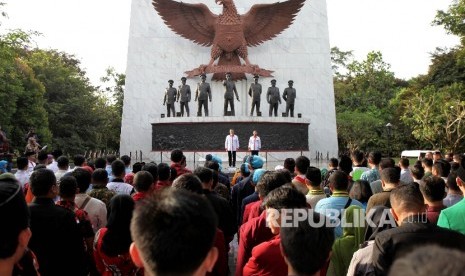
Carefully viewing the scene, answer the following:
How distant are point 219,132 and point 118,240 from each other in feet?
50.5

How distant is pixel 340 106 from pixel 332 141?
16008 millimetres

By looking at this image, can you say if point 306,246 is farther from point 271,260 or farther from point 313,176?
point 313,176

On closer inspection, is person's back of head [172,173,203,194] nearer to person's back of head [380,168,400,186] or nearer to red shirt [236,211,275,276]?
red shirt [236,211,275,276]

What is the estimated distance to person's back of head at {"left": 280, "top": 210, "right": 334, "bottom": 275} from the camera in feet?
6.33

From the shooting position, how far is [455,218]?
10.6ft

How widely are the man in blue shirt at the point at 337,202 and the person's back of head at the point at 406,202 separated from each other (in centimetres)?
67

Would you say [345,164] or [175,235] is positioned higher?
[345,164]

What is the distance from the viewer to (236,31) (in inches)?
824

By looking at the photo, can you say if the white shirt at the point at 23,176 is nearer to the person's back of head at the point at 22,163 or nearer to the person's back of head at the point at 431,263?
the person's back of head at the point at 22,163

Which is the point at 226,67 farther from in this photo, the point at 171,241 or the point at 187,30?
the point at 171,241

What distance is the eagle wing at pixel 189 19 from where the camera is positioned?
69.5 feet

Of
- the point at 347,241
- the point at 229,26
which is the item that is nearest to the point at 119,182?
the point at 347,241

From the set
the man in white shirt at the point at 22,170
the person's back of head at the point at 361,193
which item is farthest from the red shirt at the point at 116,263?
the man in white shirt at the point at 22,170

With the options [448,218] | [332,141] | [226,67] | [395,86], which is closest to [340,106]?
[395,86]
